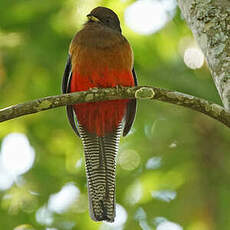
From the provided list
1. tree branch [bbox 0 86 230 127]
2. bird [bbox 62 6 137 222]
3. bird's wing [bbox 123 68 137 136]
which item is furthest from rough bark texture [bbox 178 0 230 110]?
bird's wing [bbox 123 68 137 136]

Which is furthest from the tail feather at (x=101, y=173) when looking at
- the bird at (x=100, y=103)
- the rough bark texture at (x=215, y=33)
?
the rough bark texture at (x=215, y=33)

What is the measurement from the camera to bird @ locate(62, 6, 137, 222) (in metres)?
3.78

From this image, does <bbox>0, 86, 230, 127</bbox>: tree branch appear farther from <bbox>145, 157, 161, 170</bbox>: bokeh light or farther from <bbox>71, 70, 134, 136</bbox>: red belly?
<bbox>145, 157, 161, 170</bbox>: bokeh light

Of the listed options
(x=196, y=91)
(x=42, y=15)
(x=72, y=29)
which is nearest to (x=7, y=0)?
(x=42, y=15)

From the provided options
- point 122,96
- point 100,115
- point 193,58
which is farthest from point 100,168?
point 193,58

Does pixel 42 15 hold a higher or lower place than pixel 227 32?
lower

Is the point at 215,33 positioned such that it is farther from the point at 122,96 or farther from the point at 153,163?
the point at 153,163

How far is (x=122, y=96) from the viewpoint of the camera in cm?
293

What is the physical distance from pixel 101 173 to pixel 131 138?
107 centimetres

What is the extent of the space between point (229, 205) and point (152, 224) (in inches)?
34.4

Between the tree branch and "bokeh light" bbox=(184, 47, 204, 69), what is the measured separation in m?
1.98

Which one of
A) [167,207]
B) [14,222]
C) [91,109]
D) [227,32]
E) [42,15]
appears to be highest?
[227,32]

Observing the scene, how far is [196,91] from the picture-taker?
13.7ft

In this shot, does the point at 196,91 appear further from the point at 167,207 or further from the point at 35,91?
the point at 35,91
